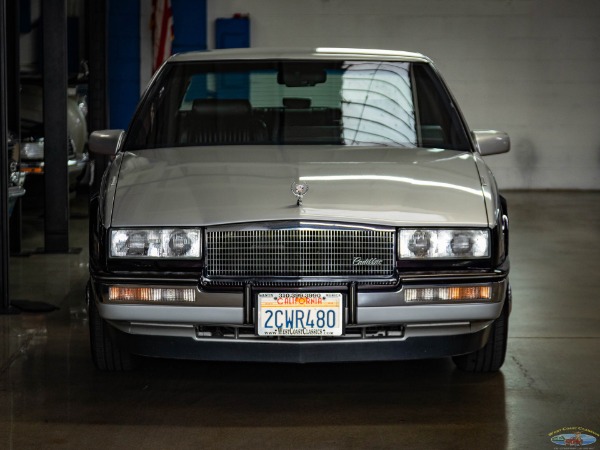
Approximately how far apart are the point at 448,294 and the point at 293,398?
30.8 inches

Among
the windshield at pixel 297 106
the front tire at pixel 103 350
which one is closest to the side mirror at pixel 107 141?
the windshield at pixel 297 106

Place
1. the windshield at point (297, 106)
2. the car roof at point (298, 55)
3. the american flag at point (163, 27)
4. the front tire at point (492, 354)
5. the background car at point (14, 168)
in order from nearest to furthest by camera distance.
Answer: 1. the front tire at point (492, 354)
2. the windshield at point (297, 106)
3. the car roof at point (298, 55)
4. the background car at point (14, 168)
5. the american flag at point (163, 27)

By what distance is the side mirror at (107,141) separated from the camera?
5121 mm

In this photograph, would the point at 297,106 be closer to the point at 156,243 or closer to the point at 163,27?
the point at 156,243

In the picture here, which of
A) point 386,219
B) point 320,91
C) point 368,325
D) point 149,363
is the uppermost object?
point 320,91

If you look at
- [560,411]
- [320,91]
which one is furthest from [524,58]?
[560,411]

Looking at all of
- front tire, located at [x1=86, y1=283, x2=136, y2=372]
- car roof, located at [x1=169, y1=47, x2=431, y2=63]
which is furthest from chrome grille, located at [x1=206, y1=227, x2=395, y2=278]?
car roof, located at [x1=169, y1=47, x2=431, y2=63]

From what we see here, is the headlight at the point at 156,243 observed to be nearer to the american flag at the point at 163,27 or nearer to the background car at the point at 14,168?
the background car at the point at 14,168

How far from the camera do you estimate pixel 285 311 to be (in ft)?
13.2

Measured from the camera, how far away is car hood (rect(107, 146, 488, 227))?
13.4 ft

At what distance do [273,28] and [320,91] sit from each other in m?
10.8

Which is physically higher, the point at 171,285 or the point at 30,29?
the point at 30,29

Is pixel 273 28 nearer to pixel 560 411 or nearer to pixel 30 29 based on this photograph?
pixel 30 29

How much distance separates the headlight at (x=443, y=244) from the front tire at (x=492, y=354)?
→ 47cm
